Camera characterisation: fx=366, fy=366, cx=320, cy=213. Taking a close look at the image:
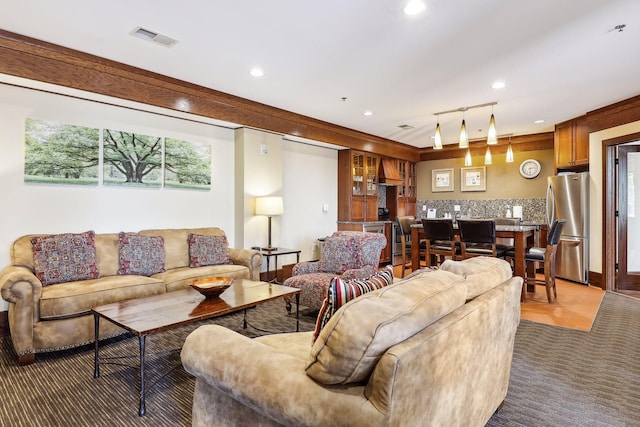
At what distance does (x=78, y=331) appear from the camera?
297 cm

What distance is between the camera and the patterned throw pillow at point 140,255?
376 cm

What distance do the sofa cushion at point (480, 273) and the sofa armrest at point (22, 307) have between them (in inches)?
118

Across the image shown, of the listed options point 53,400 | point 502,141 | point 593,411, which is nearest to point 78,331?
point 53,400

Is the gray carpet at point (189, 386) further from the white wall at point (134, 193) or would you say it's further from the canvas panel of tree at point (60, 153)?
the canvas panel of tree at point (60, 153)

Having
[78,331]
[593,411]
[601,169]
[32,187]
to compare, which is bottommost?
[593,411]

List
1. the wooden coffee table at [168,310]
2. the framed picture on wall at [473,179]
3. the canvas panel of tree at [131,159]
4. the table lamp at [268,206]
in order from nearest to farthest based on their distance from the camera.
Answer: the wooden coffee table at [168,310], the canvas panel of tree at [131,159], the table lamp at [268,206], the framed picture on wall at [473,179]

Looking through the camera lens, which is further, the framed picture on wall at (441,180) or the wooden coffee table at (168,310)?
the framed picture on wall at (441,180)

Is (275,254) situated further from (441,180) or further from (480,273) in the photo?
(441,180)

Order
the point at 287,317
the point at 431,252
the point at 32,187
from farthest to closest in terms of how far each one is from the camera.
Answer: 1. the point at 431,252
2. the point at 287,317
3. the point at 32,187

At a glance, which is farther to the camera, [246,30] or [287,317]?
[287,317]

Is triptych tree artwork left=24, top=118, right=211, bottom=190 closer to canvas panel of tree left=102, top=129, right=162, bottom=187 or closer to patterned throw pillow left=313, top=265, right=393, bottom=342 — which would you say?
canvas panel of tree left=102, top=129, right=162, bottom=187

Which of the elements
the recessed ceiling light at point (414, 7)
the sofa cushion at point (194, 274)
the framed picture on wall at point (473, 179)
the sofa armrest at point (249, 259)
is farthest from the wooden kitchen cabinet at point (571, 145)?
the sofa cushion at point (194, 274)

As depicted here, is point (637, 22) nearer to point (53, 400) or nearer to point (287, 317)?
point (287, 317)

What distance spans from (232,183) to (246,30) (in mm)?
2602
